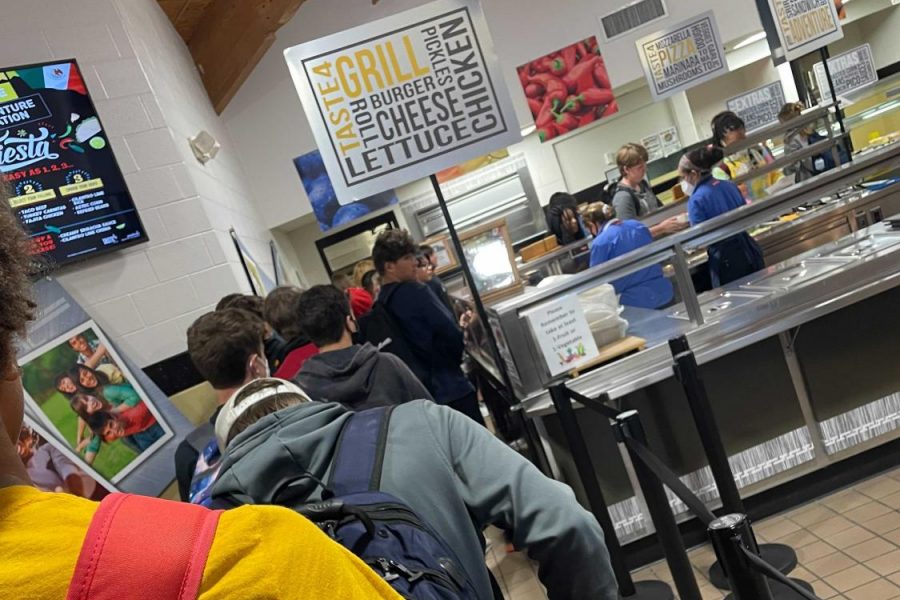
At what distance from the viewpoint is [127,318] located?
3.68 metres

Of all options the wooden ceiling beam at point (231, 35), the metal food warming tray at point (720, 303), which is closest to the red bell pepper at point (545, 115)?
the wooden ceiling beam at point (231, 35)

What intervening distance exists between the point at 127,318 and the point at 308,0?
6592mm

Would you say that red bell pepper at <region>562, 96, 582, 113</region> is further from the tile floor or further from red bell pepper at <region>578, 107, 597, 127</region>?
the tile floor

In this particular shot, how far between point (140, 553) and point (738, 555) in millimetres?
1097

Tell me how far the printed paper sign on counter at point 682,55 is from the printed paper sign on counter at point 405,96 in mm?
4464

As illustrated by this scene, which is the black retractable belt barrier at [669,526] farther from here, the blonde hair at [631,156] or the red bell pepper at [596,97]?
the red bell pepper at [596,97]

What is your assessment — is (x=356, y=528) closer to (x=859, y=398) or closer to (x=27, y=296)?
(x=27, y=296)

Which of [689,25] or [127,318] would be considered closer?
[127,318]

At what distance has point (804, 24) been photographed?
5223 mm

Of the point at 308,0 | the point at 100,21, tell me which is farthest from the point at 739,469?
the point at 308,0

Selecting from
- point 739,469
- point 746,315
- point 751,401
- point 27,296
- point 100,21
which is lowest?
point 739,469

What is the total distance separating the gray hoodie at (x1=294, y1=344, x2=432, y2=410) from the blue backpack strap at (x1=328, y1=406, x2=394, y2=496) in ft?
3.46

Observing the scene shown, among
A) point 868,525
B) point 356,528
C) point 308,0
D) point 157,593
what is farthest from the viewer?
point 308,0

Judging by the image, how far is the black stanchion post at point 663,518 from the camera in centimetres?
227
